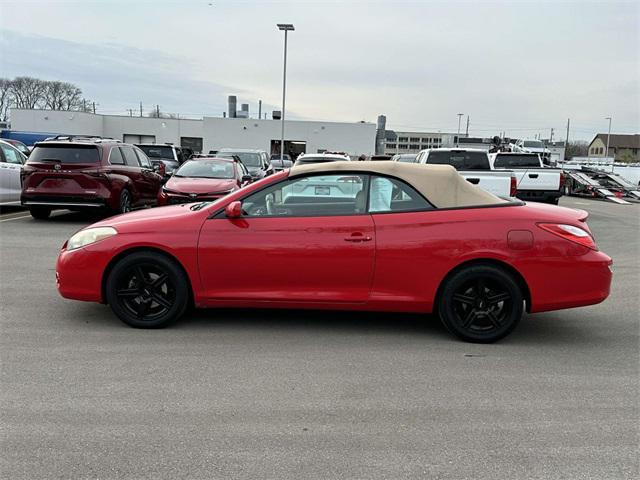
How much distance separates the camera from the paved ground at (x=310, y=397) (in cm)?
300

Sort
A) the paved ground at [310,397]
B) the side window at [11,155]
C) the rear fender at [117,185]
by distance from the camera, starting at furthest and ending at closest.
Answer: the side window at [11,155] → the rear fender at [117,185] → the paved ground at [310,397]

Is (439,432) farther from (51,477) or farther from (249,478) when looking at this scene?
(51,477)

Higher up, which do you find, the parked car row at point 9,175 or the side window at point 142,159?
the side window at point 142,159

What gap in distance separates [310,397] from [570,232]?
2.70m

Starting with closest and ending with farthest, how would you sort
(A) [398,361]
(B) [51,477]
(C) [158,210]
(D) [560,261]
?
(B) [51,477] < (A) [398,361] < (D) [560,261] < (C) [158,210]

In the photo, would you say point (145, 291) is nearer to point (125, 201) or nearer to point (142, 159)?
point (125, 201)

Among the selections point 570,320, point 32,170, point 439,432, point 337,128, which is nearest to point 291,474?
point 439,432

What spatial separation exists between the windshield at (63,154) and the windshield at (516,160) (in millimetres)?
12030

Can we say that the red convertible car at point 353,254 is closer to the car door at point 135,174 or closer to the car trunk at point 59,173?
the car trunk at point 59,173

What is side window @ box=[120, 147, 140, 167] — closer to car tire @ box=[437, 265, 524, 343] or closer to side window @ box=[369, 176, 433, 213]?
side window @ box=[369, 176, 433, 213]

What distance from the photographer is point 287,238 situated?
A: 15.9 ft

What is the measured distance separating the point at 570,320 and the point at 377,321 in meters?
2.02

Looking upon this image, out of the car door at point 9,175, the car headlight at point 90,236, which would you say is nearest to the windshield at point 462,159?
the car door at point 9,175

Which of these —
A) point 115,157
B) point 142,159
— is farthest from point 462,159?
point 115,157
